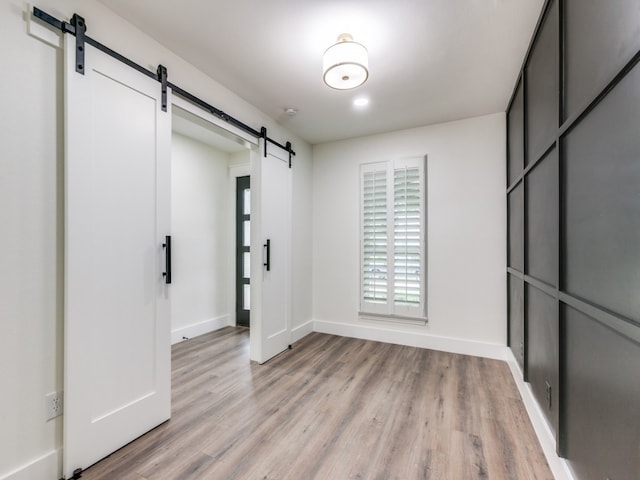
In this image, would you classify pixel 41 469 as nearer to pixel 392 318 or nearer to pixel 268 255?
pixel 268 255

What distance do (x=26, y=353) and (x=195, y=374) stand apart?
1563mm

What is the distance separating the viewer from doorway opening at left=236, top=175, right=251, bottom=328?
4.54m

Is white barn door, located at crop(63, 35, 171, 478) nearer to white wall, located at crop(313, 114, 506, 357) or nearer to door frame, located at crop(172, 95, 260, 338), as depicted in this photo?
door frame, located at crop(172, 95, 260, 338)

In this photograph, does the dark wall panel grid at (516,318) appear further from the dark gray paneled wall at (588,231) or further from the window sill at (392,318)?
the window sill at (392,318)

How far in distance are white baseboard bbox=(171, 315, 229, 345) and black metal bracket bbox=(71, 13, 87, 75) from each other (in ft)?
9.91

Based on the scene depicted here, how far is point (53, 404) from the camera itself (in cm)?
155

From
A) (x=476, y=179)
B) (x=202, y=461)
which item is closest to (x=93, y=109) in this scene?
(x=202, y=461)

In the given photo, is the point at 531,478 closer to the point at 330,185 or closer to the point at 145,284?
the point at 145,284

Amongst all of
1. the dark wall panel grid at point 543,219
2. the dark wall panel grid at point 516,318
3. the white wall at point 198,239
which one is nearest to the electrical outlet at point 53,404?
the white wall at point 198,239

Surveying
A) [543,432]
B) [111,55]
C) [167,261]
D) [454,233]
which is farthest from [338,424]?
[111,55]

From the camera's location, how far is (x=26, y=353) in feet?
4.78

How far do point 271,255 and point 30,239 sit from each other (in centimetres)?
203

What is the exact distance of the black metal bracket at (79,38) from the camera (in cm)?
159

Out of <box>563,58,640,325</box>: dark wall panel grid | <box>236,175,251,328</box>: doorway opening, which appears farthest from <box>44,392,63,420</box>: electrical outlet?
<box>236,175,251,328</box>: doorway opening
